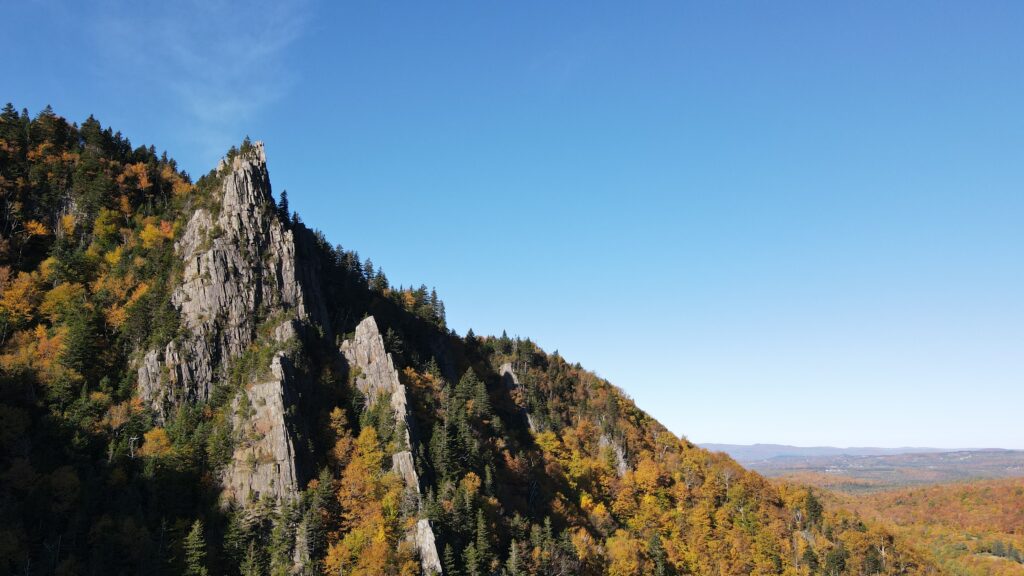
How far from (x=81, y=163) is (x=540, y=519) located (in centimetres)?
10945

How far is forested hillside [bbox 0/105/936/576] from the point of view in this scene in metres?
72.6

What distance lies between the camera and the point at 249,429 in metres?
81.2

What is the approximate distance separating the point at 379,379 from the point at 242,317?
24724 mm

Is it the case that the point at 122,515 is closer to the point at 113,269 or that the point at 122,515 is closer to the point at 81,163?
the point at 113,269

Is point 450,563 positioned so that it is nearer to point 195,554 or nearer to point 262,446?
point 262,446

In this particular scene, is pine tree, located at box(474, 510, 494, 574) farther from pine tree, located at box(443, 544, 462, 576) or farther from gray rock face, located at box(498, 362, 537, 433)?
gray rock face, located at box(498, 362, 537, 433)

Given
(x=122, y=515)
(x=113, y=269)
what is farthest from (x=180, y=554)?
(x=113, y=269)

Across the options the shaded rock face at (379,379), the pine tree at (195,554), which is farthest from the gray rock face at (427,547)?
the pine tree at (195,554)

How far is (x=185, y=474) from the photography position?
3036 inches

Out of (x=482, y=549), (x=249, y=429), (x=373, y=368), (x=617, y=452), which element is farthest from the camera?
(x=617, y=452)

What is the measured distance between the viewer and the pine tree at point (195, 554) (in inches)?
2635

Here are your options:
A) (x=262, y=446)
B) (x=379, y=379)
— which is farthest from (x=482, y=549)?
(x=262, y=446)

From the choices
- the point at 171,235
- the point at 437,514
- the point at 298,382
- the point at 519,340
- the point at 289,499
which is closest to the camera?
the point at 289,499

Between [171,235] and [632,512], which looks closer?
[171,235]
